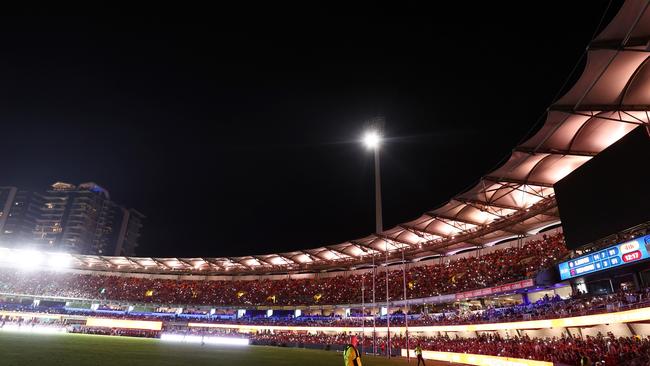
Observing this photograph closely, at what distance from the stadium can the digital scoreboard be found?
3.5 inches

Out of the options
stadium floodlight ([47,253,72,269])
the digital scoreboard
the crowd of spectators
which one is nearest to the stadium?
the digital scoreboard

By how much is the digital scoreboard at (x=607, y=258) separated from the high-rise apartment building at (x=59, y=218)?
16777cm

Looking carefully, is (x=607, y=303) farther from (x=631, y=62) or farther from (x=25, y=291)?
(x=25, y=291)

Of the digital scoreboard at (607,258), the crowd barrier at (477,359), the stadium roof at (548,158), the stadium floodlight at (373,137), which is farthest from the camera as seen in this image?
the stadium floodlight at (373,137)

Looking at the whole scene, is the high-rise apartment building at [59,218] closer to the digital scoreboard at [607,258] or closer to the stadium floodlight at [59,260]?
the stadium floodlight at [59,260]

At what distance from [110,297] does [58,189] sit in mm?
113992

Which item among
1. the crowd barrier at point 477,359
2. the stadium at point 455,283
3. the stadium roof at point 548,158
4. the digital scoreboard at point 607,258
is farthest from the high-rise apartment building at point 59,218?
the digital scoreboard at point 607,258

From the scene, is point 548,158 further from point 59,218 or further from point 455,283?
point 59,218

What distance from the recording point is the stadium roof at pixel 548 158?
54.4 feet

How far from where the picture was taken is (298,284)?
227 ft

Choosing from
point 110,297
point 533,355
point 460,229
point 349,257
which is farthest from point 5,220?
point 533,355

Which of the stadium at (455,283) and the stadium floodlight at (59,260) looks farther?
the stadium floodlight at (59,260)

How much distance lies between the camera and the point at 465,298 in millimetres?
41094

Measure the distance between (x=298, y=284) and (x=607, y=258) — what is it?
179ft
